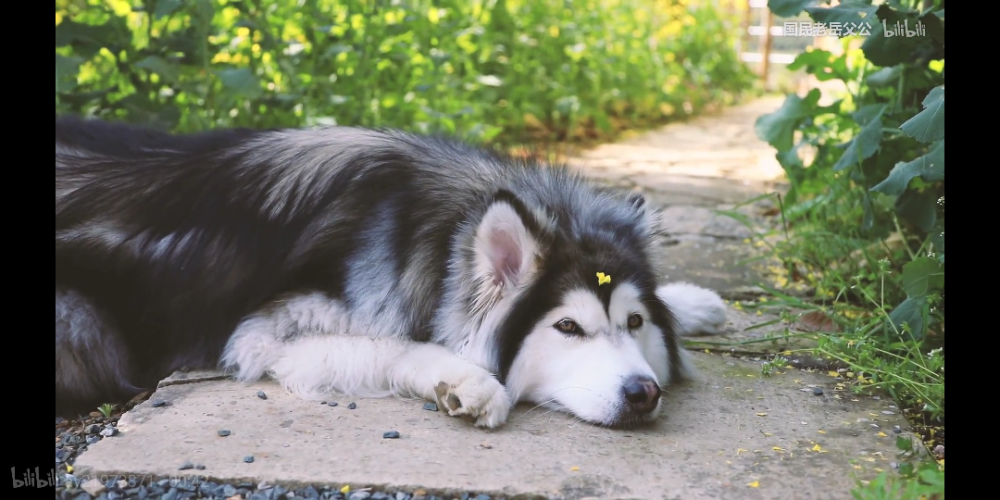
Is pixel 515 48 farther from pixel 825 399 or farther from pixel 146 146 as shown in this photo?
pixel 825 399

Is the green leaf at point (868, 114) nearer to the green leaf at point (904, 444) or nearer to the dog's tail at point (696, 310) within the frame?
the dog's tail at point (696, 310)

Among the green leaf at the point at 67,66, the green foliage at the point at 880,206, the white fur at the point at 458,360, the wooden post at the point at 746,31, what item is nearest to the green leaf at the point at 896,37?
the green foliage at the point at 880,206

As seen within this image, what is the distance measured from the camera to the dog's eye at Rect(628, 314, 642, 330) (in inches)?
122

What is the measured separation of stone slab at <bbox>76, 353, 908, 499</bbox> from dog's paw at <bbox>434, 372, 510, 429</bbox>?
0.14 ft

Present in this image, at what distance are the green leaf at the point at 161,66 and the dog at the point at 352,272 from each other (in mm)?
1143

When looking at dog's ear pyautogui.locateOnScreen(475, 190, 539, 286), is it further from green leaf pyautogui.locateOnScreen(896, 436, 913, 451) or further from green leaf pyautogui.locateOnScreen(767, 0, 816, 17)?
green leaf pyautogui.locateOnScreen(767, 0, 816, 17)

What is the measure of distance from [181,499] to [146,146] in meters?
1.80

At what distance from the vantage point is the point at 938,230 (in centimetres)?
358

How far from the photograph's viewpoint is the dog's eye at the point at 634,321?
3.10 metres

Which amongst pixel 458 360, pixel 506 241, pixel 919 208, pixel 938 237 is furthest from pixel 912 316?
pixel 458 360

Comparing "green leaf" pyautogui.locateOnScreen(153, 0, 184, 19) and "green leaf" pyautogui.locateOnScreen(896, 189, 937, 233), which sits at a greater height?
"green leaf" pyautogui.locateOnScreen(153, 0, 184, 19)

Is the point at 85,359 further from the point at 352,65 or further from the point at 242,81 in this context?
the point at 352,65

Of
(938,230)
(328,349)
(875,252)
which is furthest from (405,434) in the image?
(875,252)

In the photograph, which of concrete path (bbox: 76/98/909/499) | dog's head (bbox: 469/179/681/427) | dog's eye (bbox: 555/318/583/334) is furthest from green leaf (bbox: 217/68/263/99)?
dog's eye (bbox: 555/318/583/334)
